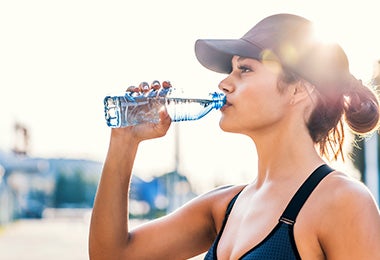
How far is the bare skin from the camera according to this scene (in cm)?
261

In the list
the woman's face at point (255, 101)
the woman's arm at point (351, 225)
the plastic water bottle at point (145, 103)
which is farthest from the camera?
the plastic water bottle at point (145, 103)

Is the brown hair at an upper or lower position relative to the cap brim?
lower

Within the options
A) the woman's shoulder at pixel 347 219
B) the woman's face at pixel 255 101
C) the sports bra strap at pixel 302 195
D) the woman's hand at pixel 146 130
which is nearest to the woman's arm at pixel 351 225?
the woman's shoulder at pixel 347 219

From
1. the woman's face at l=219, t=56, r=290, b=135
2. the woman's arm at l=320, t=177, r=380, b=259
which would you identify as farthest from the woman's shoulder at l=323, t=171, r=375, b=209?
the woman's face at l=219, t=56, r=290, b=135

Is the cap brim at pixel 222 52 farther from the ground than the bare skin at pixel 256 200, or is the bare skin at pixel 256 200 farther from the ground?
the cap brim at pixel 222 52

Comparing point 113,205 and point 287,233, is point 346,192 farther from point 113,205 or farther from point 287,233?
point 113,205

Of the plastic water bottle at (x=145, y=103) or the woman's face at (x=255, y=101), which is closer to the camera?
the woman's face at (x=255, y=101)

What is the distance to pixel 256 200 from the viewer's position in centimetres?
296

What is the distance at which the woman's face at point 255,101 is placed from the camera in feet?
9.41

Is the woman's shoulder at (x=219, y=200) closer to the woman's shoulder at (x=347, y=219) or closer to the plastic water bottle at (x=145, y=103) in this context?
the plastic water bottle at (x=145, y=103)

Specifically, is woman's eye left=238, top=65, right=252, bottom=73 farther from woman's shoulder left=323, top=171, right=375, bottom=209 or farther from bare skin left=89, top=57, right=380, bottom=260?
woman's shoulder left=323, top=171, right=375, bottom=209

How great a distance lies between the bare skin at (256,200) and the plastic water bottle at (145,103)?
1.6 inches

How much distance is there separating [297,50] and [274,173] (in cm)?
36

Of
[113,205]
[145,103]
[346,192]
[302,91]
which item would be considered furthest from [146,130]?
[346,192]
